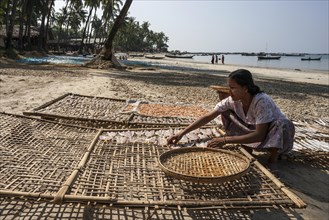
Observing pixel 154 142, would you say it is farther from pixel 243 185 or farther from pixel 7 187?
pixel 7 187

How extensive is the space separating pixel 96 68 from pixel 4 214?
15.0 m

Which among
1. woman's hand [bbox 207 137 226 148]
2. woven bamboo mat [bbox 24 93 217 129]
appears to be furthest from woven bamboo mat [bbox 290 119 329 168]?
woven bamboo mat [bbox 24 93 217 129]

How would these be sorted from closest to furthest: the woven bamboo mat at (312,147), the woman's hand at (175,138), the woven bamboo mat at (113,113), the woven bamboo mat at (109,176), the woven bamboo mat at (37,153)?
the woven bamboo mat at (109,176) < the woven bamboo mat at (37,153) < the woman's hand at (175,138) < the woven bamboo mat at (312,147) < the woven bamboo mat at (113,113)

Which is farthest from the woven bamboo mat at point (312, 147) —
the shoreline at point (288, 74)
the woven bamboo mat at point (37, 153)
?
the shoreline at point (288, 74)

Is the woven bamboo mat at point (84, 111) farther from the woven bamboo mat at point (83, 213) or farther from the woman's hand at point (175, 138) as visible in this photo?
the woven bamboo mat at point (83, 213)

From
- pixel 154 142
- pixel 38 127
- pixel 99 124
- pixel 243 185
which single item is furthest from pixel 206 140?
pixel 38 127

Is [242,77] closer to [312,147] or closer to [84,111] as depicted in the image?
[312,147]

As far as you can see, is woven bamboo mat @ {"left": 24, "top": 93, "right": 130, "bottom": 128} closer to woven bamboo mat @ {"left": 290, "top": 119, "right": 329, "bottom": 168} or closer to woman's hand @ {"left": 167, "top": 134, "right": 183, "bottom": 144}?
woman's hand @ {"left": 167, "top": 134, "right": 183, "bottom": 144}

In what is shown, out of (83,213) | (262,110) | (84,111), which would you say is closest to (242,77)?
(262,110)

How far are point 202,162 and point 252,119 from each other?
34.8 inches

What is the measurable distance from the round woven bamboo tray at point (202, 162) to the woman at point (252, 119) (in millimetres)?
163

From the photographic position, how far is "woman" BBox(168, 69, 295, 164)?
330cm

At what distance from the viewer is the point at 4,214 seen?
249 centimetres

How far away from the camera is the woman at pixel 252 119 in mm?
3300
